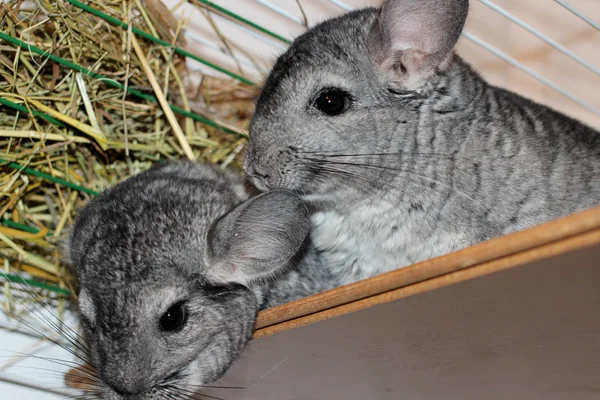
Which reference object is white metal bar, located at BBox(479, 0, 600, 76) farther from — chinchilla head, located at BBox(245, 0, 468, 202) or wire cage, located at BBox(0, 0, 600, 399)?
chinchilla head, located at BBox(245, 0, 468, 202)

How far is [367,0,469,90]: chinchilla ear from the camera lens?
6.88 ft

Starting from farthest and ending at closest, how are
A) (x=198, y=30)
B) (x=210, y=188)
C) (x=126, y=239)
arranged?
(x=198, y=30), (x=210, y=188), (x=126, y=239)

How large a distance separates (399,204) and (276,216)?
388 millimetres

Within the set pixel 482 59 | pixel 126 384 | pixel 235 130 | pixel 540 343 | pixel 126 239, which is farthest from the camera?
pixel 482 59

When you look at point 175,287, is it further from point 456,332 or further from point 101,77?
point 101,77

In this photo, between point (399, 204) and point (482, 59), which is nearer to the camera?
point (399, 204)

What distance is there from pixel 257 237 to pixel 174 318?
0.29 meters

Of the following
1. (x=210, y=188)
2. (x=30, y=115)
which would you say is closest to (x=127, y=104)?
(x=30, y=115)

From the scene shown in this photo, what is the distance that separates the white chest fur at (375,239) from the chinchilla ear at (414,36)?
0.37 meters

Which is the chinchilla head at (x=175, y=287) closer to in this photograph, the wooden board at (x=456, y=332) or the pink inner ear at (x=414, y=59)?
the wooden board at (x=456, y=332)

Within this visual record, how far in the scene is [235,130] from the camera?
293 centimetres

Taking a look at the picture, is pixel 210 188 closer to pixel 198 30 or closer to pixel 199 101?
pixel 199 101

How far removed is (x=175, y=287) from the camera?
6.59 feet

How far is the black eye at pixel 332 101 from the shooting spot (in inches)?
84.0
